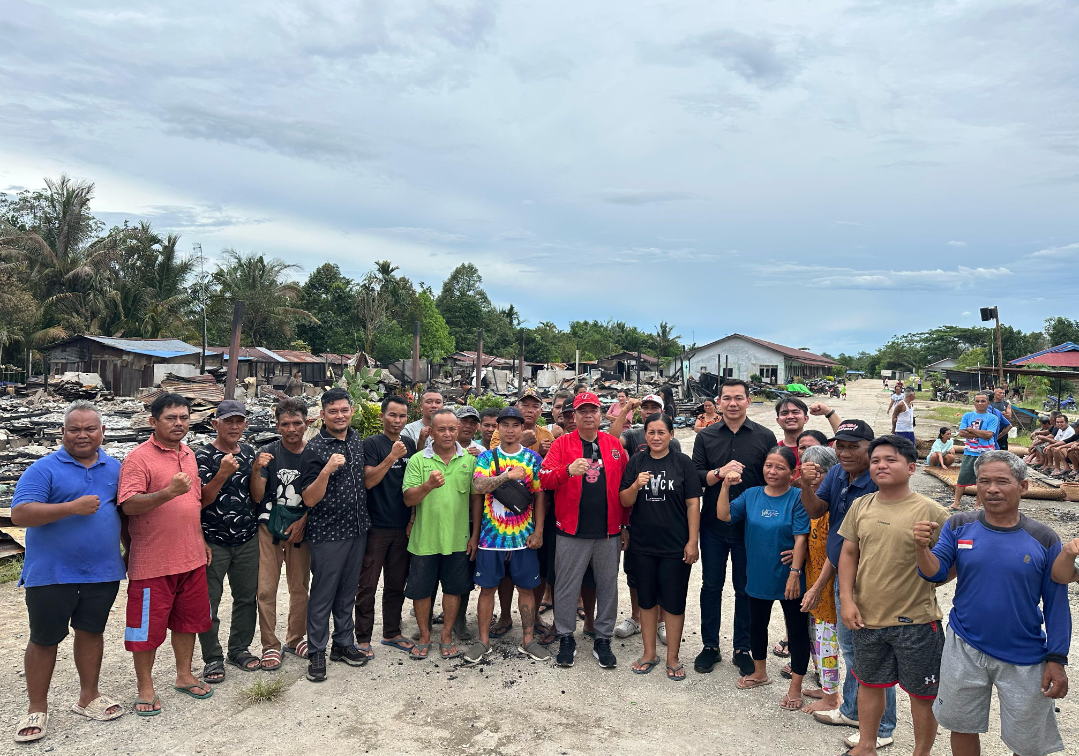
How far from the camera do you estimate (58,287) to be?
105 ft

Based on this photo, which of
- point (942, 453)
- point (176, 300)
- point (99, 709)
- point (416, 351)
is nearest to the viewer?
point (99, 709)

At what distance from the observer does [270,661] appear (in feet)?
14.4

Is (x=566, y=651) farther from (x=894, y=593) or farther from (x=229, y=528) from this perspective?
(x=229, y=528)

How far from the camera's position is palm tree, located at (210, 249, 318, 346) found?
38938mm

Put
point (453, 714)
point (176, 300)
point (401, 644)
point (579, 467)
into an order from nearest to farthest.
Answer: point (453, 714), point (579, 467), point (401, 644), point (176, 300)

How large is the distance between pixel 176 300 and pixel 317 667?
3484 cm

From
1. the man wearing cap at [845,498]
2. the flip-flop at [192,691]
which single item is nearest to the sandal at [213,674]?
the flip-flop at [192,691]

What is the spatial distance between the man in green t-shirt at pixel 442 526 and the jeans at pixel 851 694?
2456 mm

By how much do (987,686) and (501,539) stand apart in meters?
2.87

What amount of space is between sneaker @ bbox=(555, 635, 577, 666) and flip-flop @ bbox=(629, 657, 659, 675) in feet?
1.37

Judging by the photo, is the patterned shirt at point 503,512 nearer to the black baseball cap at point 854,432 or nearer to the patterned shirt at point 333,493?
the patterned shirt at point 333,493

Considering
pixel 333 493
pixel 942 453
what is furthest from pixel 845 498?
pixel 942 453

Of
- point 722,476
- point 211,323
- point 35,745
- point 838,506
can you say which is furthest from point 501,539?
point 211,323

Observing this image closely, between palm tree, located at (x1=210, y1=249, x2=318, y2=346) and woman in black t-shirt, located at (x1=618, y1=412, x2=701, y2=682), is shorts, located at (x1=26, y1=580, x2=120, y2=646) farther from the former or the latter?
palm tree, located at (x1=210, y1=249, x2=318, y2=346)
